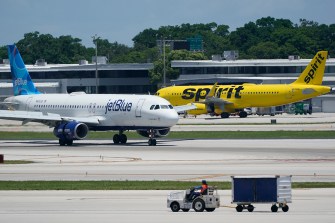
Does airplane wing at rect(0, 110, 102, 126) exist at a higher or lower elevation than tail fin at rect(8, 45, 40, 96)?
lower

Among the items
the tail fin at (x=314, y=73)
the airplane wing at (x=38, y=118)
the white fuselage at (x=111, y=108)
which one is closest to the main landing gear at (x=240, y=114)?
the tail fin at (x=314, y=73)

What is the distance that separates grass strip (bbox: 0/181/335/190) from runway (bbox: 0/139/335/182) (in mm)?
2526

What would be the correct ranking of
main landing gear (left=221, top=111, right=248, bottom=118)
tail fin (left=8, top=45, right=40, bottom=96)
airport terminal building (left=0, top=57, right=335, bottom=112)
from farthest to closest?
airport terminal building (left=0, top=57, right=335, bottom=112) → main landing gear (left=221, top=111, right=248, bottom=118) → tail fin (left=8, top=45, right=40, bottom=96)

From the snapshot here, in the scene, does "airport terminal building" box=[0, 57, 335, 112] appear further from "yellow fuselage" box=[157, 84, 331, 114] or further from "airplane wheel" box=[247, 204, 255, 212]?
"airplane wheel" box=[247, 204, 255, 212]

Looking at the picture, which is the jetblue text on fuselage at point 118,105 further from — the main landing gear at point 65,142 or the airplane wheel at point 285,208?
the airplane wheel at point 285,208

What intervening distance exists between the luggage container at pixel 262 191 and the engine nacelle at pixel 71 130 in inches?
1673

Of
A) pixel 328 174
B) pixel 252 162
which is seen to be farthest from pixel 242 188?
pixel 252 162

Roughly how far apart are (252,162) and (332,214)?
24526 mm

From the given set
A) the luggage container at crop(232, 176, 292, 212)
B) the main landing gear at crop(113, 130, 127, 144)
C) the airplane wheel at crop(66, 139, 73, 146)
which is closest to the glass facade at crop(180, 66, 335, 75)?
the main landing gear at crop(113, 130, 127, 144)

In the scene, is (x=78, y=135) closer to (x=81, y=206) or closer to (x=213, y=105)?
(x=81, y=206)

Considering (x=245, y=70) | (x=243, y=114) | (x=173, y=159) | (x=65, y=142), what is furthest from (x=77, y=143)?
(x=245, y=70)

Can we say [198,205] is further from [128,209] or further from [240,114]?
[240,114]

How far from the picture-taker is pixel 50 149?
257 feet

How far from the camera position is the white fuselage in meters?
79.9
